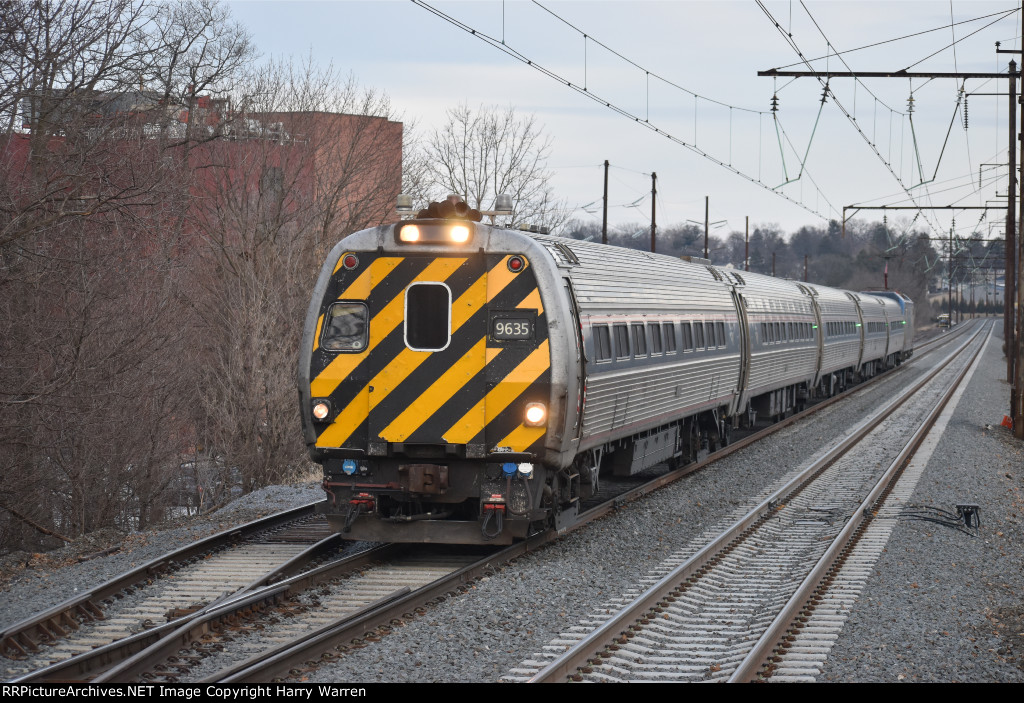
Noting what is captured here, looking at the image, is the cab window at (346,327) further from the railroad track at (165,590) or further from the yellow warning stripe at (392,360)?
the railroad track at (165,590)

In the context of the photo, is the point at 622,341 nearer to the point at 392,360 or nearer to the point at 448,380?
the point at 448,380

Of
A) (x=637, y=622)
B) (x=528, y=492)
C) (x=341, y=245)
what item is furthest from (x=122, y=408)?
(x=637, y=622)

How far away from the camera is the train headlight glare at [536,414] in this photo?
9.91 m

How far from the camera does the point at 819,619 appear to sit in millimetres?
8484

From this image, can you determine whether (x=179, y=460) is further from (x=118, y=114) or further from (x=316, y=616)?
(x=316, y=616)

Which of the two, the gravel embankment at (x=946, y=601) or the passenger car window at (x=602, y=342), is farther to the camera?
the passenger car window at (x=602, y=342)

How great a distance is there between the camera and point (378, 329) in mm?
10312

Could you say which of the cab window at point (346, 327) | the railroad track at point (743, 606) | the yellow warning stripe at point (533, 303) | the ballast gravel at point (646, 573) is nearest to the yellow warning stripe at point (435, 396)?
the yellow warning stripe at point (533, 303)

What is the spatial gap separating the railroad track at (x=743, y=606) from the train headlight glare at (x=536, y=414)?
1.74 meters

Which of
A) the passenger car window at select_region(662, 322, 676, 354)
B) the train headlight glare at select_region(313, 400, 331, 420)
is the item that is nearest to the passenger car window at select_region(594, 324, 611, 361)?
the passenger car window at select_region(662, 322, 676, 354)

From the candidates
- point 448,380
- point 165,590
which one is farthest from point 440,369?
point 165,590

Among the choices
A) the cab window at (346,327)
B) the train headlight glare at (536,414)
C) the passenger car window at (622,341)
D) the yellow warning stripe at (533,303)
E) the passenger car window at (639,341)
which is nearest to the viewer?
the train headlight glare at (536,414)

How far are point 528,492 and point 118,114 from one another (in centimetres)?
1531

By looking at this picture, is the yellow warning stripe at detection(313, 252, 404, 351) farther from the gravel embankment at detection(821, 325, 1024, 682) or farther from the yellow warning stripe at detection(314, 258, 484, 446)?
the gravel embankment at detection(821, 325, 1024, 682)
